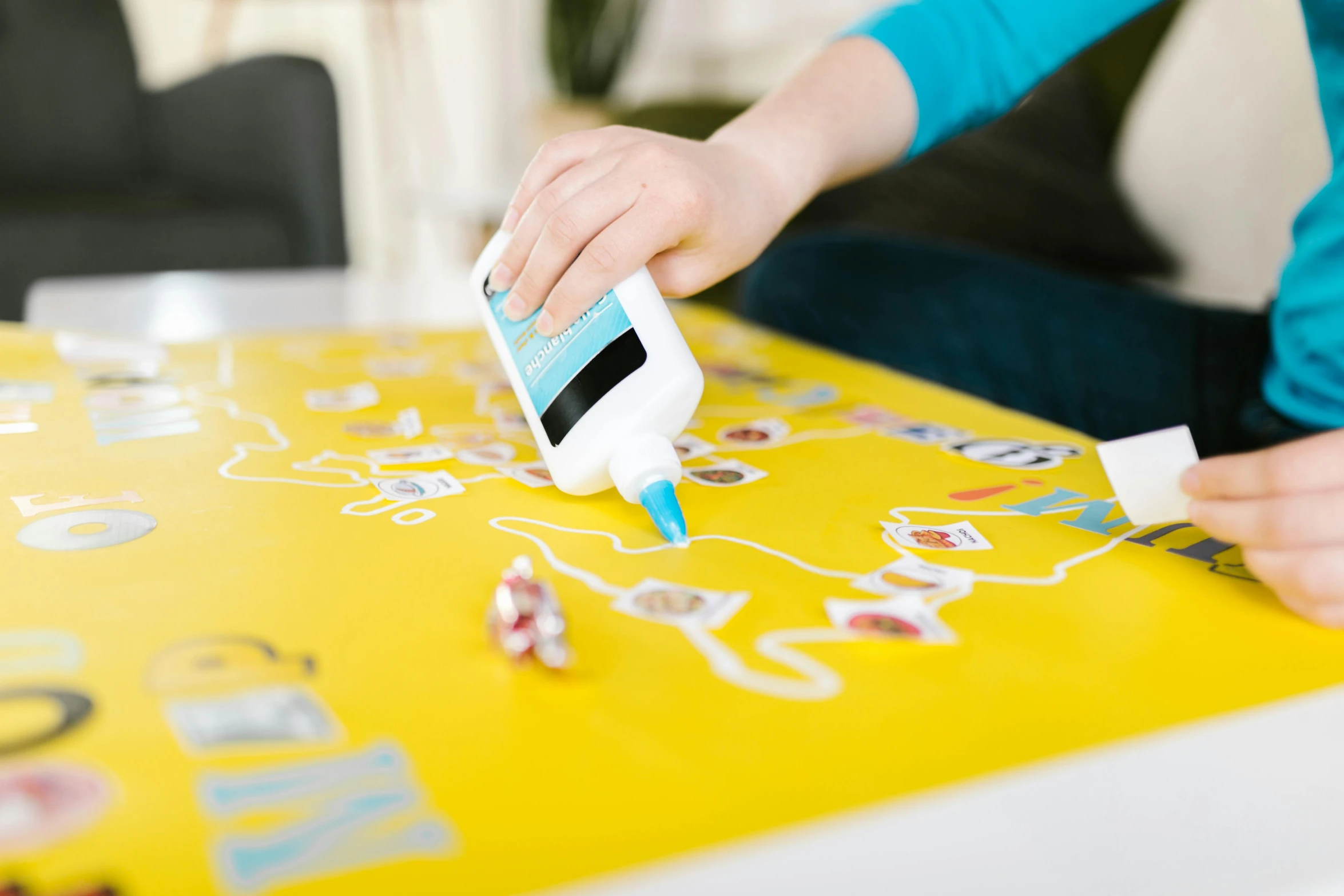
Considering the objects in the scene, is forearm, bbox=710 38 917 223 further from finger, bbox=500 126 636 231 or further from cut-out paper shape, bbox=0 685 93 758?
cut-out paper shape, bbox=0 685 93 758

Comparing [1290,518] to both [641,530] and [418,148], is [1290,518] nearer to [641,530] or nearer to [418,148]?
[641,530]

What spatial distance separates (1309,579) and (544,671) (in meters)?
0.24

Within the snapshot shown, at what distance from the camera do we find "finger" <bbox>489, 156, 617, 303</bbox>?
1.49 ft

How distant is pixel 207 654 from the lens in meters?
0.28

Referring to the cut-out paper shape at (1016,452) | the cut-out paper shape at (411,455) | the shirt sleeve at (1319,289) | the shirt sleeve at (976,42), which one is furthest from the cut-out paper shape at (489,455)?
the shirt sleeve at (1319,289)

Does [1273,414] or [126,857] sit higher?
[126,857]

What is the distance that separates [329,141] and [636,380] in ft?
4.30

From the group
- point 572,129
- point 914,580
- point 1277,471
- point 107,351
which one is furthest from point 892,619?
point 572,129

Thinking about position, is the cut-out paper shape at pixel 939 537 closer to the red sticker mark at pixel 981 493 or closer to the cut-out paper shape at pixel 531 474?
the red sticker mark at pixel 981 493

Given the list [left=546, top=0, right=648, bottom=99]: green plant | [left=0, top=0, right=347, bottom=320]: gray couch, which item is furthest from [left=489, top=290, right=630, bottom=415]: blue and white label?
[left=546, top=0, right=648, bottom=99]: green plant

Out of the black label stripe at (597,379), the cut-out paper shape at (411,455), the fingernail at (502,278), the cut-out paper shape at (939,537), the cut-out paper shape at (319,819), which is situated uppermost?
the fingernail at (502,278)

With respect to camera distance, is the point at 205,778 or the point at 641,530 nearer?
the point at 205,778

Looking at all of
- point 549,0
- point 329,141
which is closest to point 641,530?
point 329,141

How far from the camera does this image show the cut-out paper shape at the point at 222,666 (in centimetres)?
26
